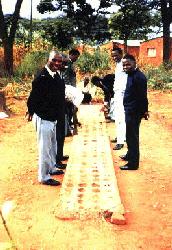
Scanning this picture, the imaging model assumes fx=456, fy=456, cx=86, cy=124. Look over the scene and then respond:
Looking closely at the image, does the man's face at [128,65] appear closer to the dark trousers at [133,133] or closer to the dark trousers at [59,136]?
the dark trousers at [133,133]

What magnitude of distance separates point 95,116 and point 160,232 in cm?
704

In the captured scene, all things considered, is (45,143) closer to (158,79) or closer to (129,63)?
(129,63)

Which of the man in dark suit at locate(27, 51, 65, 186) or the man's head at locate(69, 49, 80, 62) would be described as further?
the man's head at locate(69, 49, 80, 62)

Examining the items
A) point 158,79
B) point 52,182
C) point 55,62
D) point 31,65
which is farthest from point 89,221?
point 31,65

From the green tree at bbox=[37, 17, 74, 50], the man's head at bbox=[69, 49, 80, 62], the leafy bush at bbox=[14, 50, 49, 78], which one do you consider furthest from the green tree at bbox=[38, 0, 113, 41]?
the man's head at bbox=[69, 49, 80, 62]

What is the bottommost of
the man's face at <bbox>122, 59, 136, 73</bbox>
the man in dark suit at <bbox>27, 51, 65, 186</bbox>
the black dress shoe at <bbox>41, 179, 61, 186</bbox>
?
the black dress shoe at <bbox>41, 179, 61, 186</bbox>

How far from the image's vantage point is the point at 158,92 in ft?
59.7

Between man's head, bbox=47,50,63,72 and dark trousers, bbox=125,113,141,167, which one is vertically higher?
man's head, bbox=47,50,63,72

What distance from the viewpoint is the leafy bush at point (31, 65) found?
823 inches

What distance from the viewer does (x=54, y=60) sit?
18.8ft

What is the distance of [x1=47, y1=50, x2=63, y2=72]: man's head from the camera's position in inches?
224

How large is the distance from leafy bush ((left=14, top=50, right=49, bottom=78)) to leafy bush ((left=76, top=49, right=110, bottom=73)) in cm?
189

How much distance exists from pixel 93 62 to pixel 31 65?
11.0ft

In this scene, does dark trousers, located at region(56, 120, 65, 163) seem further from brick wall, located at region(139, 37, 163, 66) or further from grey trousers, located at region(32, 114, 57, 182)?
brick wall, located at region(139, 37, 163, 66)
